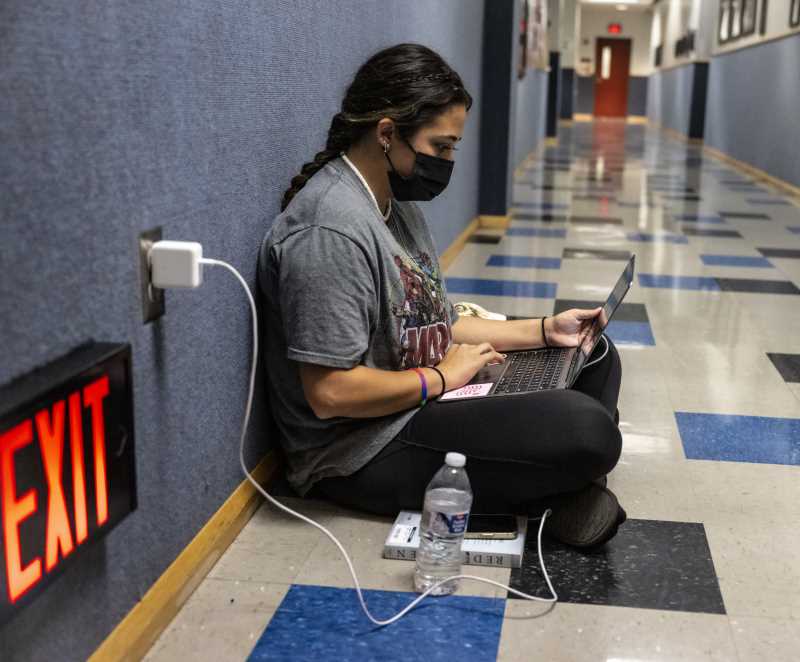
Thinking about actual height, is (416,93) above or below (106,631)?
above

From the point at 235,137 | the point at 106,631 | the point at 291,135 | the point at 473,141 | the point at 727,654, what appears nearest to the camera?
the point at 106,631

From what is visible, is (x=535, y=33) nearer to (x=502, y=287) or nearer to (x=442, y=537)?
(x=502, y=287)

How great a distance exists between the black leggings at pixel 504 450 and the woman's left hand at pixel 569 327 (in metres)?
0.30

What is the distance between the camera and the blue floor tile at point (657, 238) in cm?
465

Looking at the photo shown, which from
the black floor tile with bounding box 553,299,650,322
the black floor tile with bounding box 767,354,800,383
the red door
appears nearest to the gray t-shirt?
the black floor tile with bounding box 767,354,800,383

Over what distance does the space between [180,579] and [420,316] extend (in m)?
0.56

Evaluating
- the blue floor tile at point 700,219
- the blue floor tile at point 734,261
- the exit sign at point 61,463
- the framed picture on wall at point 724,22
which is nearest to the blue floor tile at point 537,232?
the blue floor tile at point 734,261

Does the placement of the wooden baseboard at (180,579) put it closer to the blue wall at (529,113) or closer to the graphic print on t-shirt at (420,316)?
the graphic print on t-shirt at (420,316)

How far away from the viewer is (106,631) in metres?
1.07

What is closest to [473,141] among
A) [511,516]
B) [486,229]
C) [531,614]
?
[486,229]

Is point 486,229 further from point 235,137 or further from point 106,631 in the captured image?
point 106,631

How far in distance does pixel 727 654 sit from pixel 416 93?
907 mm

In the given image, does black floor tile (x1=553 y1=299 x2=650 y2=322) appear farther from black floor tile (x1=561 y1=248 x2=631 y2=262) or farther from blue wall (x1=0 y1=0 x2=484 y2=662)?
blue wall (x1=0 y1=0 x2=484 y2=662)

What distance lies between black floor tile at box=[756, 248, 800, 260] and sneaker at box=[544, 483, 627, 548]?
3.16 m
